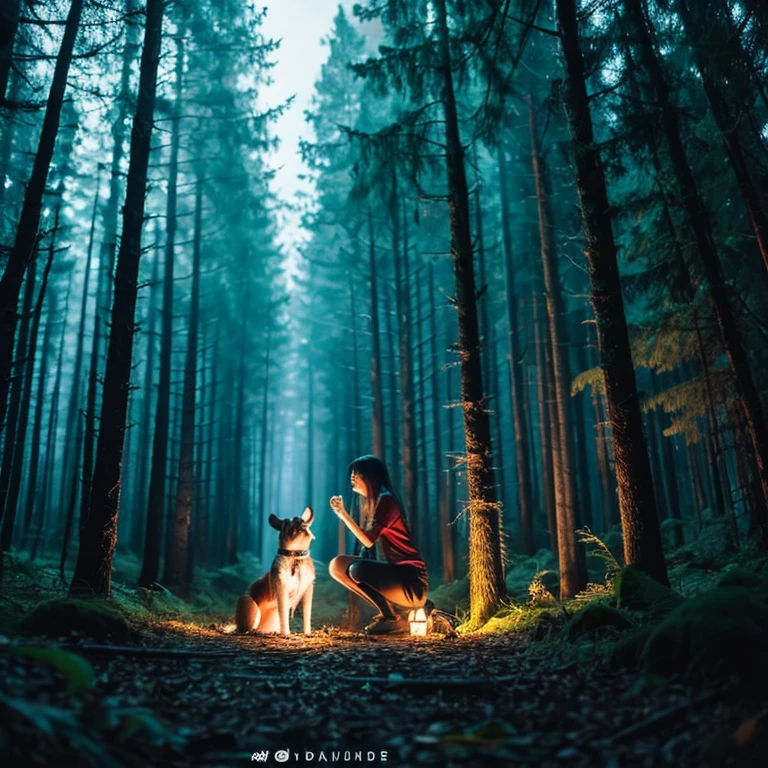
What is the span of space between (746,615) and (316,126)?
94.9 ft

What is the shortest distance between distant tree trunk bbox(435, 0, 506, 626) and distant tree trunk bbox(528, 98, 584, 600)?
3594 mm

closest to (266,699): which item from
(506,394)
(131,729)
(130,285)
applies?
(131,729)

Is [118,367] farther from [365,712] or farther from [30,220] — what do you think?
[365,712]

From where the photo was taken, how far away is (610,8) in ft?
26.8

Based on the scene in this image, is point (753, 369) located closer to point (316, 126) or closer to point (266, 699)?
point (266, 699)

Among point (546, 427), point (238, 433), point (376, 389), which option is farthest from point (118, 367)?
point (238, 433)

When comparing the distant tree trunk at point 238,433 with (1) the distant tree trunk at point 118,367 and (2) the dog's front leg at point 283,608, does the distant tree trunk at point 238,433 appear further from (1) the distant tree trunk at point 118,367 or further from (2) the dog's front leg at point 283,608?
(2) the dog's front leg at point 283,608

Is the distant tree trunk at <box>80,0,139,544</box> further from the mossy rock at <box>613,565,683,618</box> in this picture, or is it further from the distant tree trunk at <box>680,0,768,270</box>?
the distant tree trunk at <box>680,0,768,270</box>

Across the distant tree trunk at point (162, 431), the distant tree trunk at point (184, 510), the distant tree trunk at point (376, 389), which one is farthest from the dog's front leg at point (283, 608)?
the distant tree trunk at point (376, 389)

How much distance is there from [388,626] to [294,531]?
2.06m

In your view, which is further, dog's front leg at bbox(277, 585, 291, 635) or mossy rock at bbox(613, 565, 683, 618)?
dog's front leg at bbox(277, 585, 291, 635)

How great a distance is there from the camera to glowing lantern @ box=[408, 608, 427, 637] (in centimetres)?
727

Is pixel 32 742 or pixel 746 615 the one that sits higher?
pixel 746 615

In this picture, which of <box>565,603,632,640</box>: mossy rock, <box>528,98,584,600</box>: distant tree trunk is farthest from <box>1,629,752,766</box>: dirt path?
<box>528,98,584,600</box>: distant tree trunk
